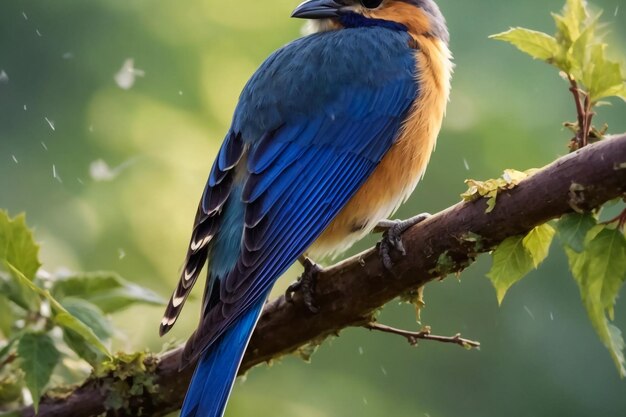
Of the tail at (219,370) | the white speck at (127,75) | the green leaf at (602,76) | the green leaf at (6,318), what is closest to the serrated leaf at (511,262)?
the green leaf at (602,76)

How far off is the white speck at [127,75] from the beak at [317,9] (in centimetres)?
92

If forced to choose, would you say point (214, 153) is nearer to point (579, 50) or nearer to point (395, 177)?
point (395, 177)

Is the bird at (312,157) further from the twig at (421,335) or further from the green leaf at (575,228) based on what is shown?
the green leaf at (575,228)

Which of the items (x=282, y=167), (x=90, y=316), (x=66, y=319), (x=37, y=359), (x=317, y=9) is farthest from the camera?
(x=317, y=9)

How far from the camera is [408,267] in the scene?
2816 mm

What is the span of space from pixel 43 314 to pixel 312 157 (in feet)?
3.98

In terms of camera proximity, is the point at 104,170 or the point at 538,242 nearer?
the point at 538,242

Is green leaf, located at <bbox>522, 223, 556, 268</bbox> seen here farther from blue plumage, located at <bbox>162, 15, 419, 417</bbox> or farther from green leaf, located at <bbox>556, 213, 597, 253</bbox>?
blue plumage, located at <bbox>162, 15, 419, 417</bbox>

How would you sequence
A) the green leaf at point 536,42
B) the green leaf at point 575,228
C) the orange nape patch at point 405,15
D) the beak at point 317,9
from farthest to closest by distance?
the orange nape patch at point 405,15 → the beak at point 317,9 → the green leaf at point 536,42 → the green leaf at point 575,228

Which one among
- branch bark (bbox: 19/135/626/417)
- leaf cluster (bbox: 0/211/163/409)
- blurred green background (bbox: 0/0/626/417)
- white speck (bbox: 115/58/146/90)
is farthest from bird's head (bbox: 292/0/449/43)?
leaf cluster (bbox: 0/211/163/409)

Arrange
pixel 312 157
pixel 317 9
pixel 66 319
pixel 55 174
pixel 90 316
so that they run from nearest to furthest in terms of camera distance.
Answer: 1. pixel 66 319
2. pixel 90 316
3. pixel 312 157
4. pixel 317 9
5. pixel 55 174

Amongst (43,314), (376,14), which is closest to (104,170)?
(376,14)

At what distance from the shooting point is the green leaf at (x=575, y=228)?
94.6 inches

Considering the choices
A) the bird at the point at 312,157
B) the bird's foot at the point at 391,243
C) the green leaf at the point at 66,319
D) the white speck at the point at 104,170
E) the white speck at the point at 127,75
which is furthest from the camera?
the white speck at the point at 127,75
